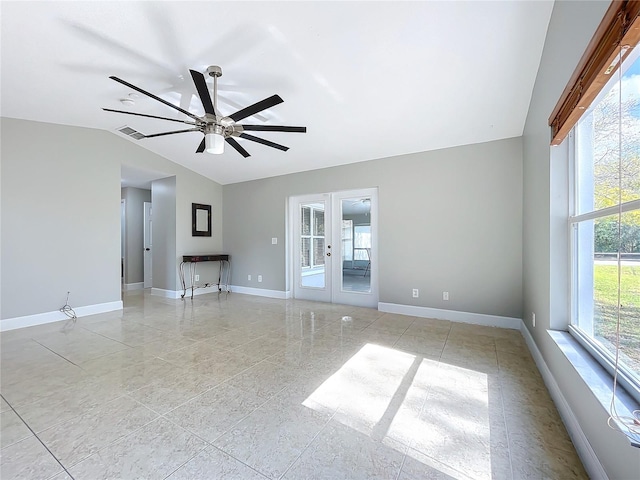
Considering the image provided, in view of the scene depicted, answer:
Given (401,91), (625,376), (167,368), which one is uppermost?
(401,91)

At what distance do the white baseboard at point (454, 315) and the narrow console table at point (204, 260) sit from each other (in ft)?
11.6

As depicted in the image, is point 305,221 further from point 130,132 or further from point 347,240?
point 130,132

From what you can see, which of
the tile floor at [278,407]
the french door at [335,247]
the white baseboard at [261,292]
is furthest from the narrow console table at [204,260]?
the tile floor at [278,407]

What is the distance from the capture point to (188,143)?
456 centimetres

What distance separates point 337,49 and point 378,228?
103 inches

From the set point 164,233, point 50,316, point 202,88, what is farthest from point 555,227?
point 164,233

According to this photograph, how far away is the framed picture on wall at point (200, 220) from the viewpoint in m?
5.77

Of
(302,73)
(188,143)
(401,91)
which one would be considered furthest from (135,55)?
(401,91)

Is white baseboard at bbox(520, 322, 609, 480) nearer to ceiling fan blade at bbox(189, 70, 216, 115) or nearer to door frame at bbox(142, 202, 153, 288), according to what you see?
ceiling fan blade at bbox(189, 70, 216, 115)

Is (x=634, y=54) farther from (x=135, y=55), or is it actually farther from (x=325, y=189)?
(x=325, y=189)

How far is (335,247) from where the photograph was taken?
4.88m

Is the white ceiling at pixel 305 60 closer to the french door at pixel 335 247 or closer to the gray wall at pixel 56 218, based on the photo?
the gray wall at pixel 56 218

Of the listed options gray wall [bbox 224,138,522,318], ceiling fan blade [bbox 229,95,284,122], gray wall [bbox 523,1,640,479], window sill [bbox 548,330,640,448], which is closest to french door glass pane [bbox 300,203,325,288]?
gray wall [bbox 224,138,522,318]

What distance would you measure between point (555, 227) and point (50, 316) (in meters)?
5.92
